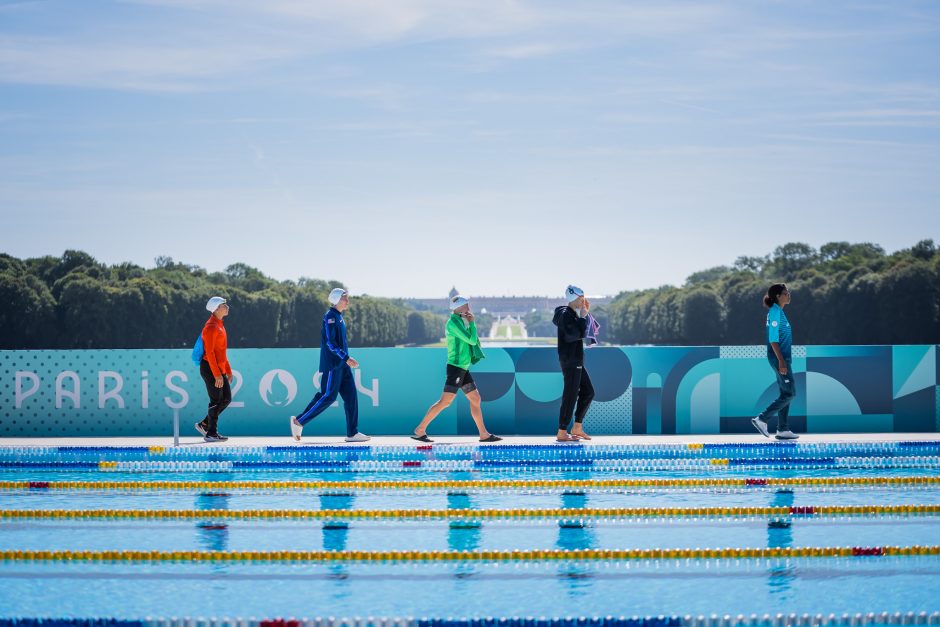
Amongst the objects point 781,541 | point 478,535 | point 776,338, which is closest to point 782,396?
point 776,338

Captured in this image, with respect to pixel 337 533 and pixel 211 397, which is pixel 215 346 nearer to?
pixel 211 397

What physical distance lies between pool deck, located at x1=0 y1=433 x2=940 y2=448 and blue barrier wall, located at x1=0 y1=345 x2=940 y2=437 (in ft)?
1.03

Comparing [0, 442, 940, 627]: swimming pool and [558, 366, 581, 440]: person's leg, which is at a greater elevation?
[558, 366, 581, 440]: person's leg

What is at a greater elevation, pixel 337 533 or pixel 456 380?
pixel 456 380

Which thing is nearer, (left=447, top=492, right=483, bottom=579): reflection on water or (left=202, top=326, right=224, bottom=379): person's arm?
(left=447, top=492, right=483, bottom=579): reflection on water

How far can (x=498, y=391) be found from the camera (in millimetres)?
15664

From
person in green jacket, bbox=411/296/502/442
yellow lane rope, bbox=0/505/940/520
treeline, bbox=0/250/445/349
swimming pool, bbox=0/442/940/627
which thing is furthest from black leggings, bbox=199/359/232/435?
treeline, bbox=0/250/445/349

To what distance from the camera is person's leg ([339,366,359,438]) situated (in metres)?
14.3

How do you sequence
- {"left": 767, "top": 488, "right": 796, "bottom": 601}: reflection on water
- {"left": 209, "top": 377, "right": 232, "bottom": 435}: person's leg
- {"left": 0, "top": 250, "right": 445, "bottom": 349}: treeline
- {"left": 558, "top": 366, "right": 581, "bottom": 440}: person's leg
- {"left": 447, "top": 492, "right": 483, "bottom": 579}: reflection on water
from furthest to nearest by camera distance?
{"left": 0, "top": 250, "right": 445, "bottom": 349}: treeline < {"left": 209, "top": 377, "right": 232, "bottom": 435}: person's leg < {"left": 558, "top": 366, "right": 581, "bottom": 440}: person's leg < {"left": 447, "top": 492, "right": 483, "bottom": 579}: reflection on water < {"left": 767, "top": 488, "right": 796, "bottom": 601}: reflection on water

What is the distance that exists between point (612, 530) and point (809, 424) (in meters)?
7.52

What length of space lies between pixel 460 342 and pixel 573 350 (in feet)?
4.13

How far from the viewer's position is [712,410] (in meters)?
15.7

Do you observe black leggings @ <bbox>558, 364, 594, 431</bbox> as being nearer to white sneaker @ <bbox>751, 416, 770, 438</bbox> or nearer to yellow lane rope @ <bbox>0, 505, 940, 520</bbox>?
white sneaker @ <bbox>751, 416, 770, 438</bbox>

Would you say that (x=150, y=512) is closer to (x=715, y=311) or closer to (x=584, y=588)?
(x=584, y=588)
